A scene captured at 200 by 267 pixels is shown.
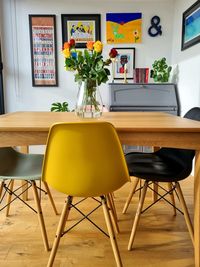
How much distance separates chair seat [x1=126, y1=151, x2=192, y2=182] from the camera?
4.38 feet

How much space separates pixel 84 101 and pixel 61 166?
1.92 feet

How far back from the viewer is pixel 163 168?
1.50 metres

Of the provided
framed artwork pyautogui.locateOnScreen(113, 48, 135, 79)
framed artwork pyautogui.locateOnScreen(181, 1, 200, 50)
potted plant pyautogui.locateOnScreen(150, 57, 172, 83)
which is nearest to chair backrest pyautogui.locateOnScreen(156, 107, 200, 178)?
framed artwork pyautogui.locateOnScreen(181, 1, 200, 50)

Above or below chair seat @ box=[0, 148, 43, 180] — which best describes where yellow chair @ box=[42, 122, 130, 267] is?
above

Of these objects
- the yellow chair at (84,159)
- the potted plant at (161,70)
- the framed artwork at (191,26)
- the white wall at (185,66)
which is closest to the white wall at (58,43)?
the white wall at (185,66)

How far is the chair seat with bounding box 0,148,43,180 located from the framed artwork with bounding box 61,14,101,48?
2.31 m

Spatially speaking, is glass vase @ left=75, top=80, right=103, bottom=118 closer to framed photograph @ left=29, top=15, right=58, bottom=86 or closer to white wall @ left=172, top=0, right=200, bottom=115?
white wall @ left=172, top=0, right=200, bottom=115

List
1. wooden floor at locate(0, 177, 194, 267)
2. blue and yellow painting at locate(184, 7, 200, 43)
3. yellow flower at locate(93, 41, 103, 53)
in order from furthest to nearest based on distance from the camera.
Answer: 1. blue and yellow painting at locate(184, 7, 200, 43)
2. yellow flower at locate(93, 41, 103, 53)
3. wooden floor at locate(0, 177, 194, 267)

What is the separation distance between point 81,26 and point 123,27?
627mm

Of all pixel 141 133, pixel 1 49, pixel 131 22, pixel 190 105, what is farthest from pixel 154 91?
pixel 1 49

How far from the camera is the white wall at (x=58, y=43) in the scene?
3.35 meters

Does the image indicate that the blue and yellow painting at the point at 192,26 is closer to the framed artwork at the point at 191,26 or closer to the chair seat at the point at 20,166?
the framed artwork at the point at 191,26

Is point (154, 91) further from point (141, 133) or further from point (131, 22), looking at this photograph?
point (141, 133)

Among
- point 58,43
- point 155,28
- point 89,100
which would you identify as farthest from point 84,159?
point 155,28
